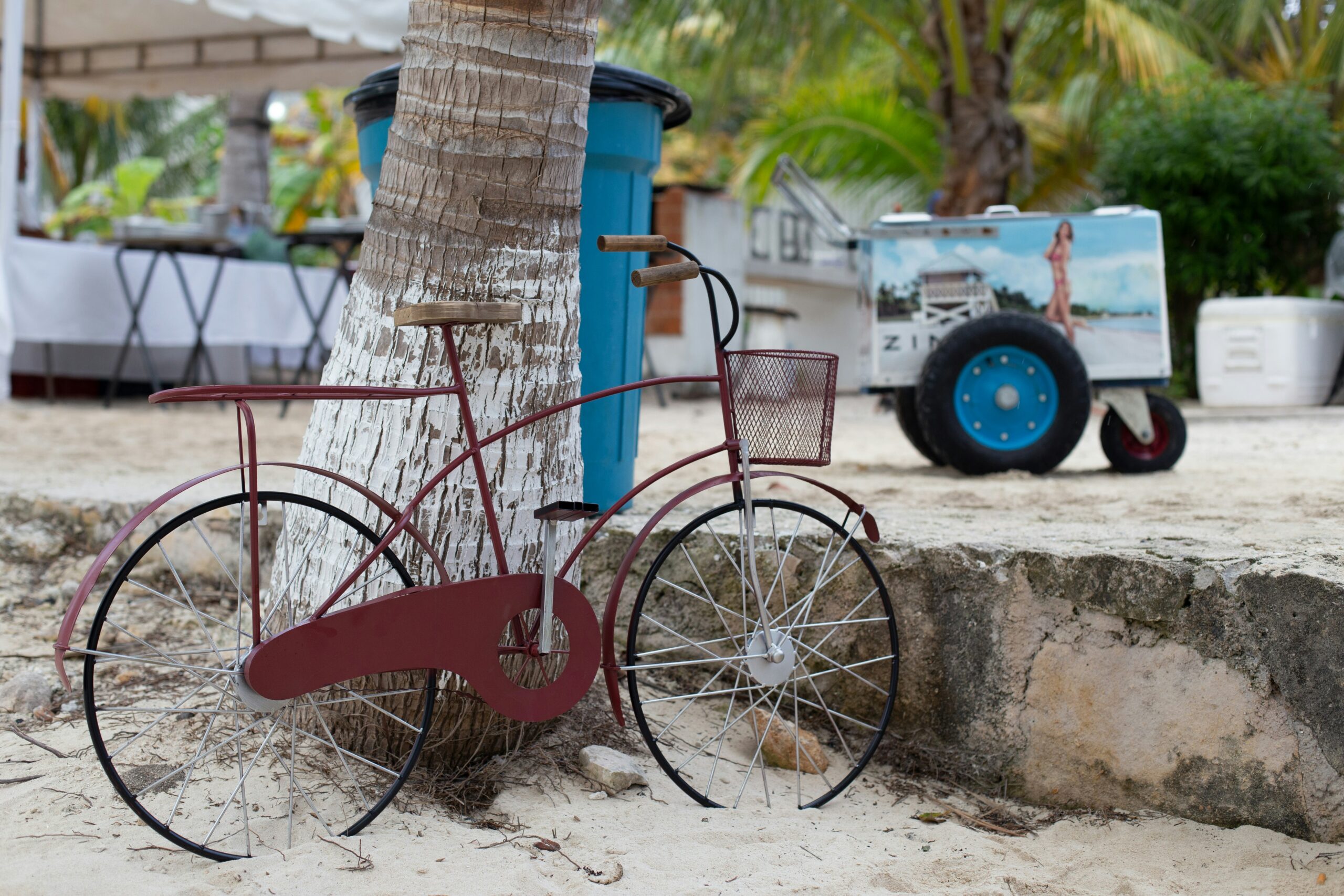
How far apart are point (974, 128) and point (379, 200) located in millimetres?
6318

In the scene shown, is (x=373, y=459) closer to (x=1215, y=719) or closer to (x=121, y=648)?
(x=121, y=648)

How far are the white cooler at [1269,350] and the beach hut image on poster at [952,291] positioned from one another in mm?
4851

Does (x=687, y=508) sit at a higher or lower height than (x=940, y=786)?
higher

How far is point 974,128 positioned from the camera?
766 cm

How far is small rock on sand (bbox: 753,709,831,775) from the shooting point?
98.4 inches

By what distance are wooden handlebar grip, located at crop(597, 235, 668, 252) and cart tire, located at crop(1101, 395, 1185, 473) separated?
9.56 feet

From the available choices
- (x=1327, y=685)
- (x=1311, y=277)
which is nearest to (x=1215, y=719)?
(x=1327, y=685)

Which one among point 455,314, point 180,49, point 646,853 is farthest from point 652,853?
point 180,49

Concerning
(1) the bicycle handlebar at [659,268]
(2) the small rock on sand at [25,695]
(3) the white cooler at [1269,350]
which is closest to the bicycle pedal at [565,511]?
(1) the bicycle handlebar at [659,268]

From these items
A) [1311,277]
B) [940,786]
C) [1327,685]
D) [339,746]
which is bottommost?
[940,786]

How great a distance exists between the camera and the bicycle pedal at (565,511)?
2.12 m

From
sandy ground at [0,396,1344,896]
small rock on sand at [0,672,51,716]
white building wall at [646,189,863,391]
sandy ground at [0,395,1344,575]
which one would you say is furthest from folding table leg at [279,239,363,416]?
small rock on sand at [0,672,51,716]

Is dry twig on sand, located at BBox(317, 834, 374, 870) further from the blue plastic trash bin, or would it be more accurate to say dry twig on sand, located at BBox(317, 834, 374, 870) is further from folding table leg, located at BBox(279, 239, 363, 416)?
folding table leg, located at BBox(279, 239, 363, 416)

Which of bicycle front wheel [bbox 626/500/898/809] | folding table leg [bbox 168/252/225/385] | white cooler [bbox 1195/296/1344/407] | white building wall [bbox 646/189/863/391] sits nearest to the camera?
bicycle front wheel [bbox 626/500/898/809]
